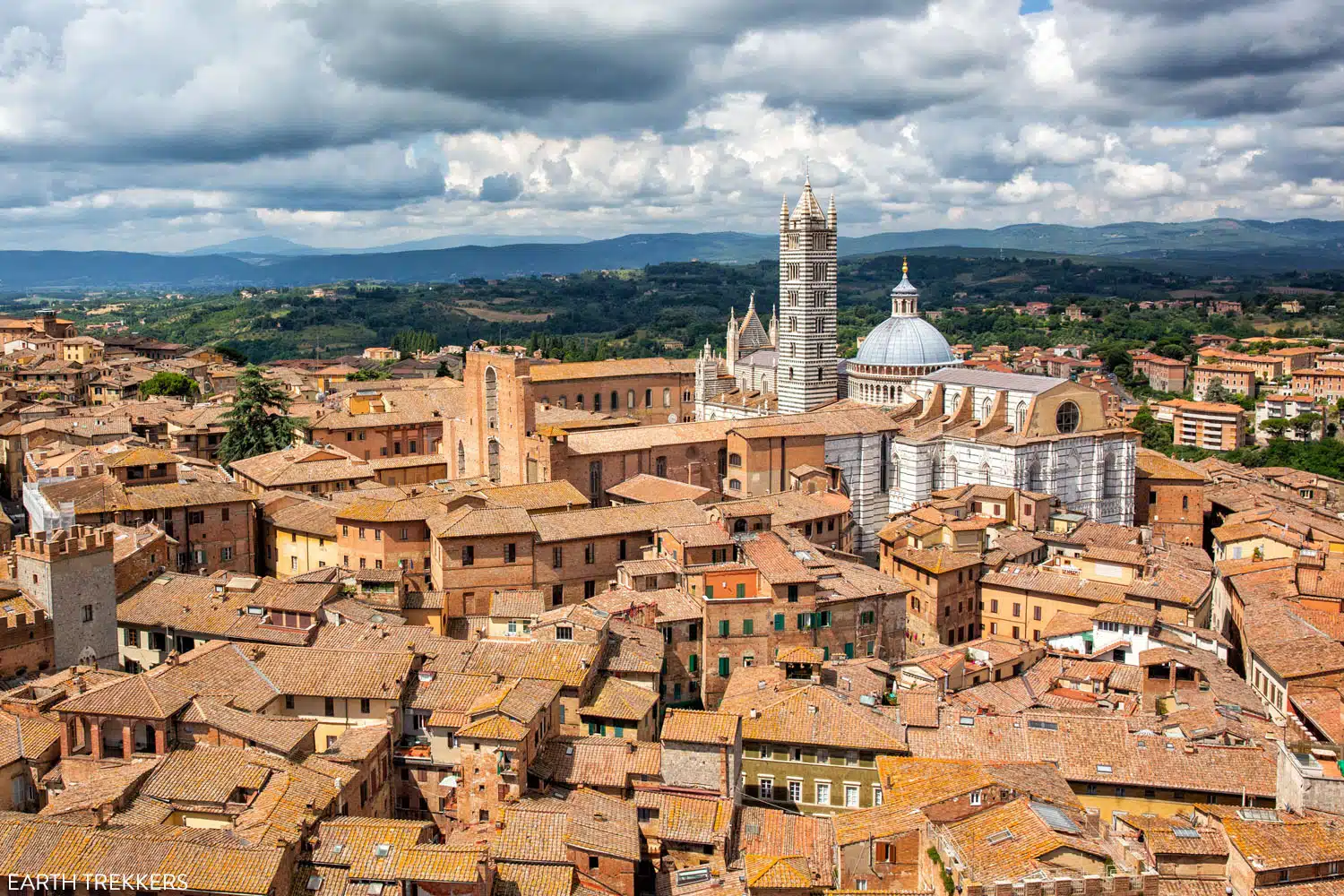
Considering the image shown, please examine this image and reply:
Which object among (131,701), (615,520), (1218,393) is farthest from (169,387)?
(1218,393)

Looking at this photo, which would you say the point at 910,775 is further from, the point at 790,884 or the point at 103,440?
the point at 103,440

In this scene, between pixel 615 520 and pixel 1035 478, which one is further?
pixel 1035 478

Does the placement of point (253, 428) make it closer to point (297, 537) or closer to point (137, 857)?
point (297, 537)

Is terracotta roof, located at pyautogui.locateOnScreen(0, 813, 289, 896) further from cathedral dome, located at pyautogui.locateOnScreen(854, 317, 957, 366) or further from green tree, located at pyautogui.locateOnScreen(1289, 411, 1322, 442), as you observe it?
green tree, located at pyautogui.locateOnScreen(1289, 411, 1322, 442)

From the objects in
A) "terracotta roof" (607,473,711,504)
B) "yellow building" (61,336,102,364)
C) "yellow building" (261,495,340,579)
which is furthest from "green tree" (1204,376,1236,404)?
"yellow building" (61,336,102,364)

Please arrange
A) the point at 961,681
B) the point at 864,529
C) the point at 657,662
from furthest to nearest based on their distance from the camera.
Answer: the point at 864,529 → the point at 961,681 → the point at 657,662

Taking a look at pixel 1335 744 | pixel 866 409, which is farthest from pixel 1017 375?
pixel 1335 744
